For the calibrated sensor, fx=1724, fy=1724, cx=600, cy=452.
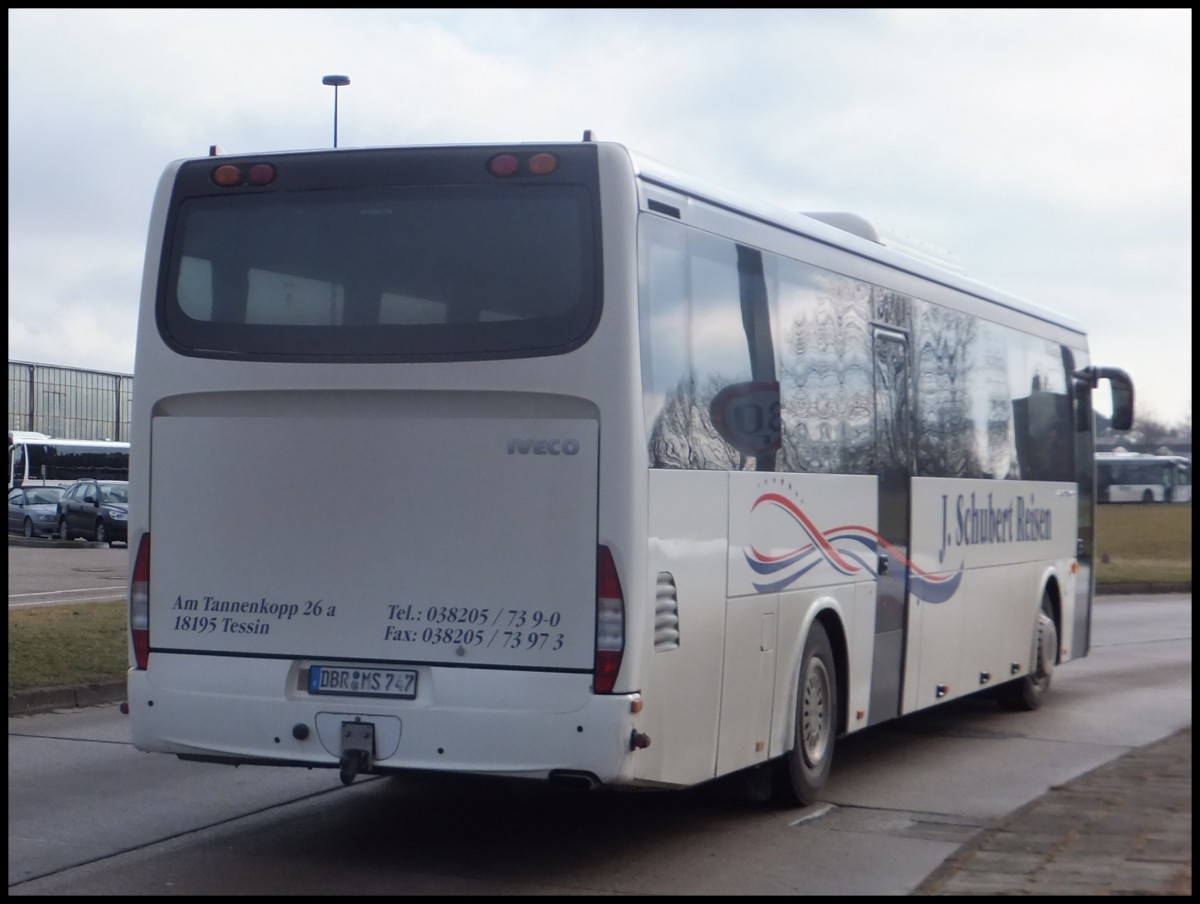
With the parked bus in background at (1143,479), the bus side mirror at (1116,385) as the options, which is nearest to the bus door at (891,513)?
the bus side mirror at (1116,385)

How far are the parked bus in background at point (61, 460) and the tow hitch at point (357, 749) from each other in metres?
57.0

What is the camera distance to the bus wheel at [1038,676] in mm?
14211

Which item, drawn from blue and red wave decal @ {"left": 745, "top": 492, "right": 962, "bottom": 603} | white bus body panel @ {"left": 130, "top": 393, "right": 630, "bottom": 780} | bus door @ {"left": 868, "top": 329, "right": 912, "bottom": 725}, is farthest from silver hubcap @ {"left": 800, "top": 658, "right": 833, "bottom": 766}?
white bus body panel @ {"left": 130, "top": 393, "right": 630, "bottom": 780}

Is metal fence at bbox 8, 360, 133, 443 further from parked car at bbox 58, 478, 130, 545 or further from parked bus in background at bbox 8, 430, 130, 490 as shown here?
parked car at bbox 58, 478, 130, 545

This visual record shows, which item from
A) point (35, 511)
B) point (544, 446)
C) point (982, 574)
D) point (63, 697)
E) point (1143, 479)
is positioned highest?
point (1143, 479)

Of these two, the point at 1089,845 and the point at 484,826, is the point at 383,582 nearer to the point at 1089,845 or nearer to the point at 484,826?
the point at 484,826

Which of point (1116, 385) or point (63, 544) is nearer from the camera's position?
point (1116, 385)

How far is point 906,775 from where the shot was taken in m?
10.9

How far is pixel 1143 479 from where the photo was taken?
91.5m

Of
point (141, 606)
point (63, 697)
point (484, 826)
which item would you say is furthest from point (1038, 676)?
point (141, 606)

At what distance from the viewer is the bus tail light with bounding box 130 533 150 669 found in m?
8.17

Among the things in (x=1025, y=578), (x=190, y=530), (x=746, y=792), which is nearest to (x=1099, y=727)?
(x=1025, y=578)

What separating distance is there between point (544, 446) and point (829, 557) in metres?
2.73

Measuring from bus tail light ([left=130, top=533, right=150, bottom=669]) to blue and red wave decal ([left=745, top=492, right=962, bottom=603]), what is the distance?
2.92 meters
